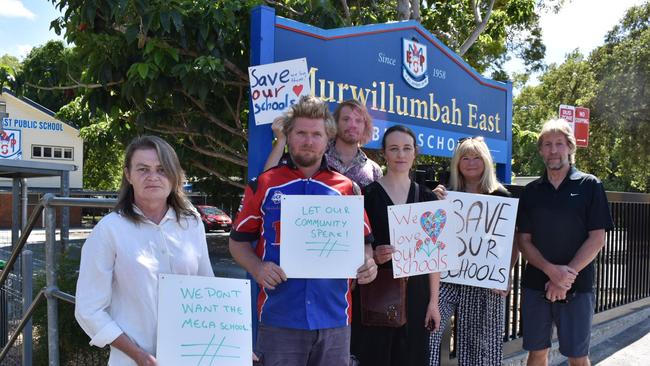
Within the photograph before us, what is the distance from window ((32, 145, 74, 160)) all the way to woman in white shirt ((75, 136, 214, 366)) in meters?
32.1

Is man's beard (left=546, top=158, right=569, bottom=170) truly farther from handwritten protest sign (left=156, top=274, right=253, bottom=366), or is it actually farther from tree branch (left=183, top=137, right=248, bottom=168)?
tree branch (left=183, top=137, right=248, bottom=168)

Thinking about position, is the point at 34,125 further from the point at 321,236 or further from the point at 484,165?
the point at 321,236

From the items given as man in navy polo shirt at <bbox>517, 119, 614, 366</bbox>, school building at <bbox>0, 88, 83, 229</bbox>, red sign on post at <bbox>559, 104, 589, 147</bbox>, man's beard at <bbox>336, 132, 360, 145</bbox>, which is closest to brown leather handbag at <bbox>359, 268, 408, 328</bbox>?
man's beard at <bbox>336, 132, 360, 145</bbox>

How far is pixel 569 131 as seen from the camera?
12.9ft

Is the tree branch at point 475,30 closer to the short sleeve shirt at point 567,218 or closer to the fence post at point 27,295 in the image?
the short sleeve shirt at point 567,218

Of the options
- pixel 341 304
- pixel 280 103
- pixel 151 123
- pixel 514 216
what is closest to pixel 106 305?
pixel 341 304

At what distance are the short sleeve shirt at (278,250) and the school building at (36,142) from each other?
28.4 meters

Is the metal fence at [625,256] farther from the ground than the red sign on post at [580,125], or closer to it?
closer to it

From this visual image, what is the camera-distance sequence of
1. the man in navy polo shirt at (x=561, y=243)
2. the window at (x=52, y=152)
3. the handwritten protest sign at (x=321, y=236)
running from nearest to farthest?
the handwritten protest sign at (x=321, y=236), the man in navy polo shirt at (x=561, y=243), the window at (x=52, y=152)

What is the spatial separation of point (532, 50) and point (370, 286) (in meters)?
19.5

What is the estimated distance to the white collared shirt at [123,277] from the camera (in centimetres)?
212

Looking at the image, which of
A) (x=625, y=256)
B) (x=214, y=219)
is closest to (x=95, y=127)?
(x=625, y=256)

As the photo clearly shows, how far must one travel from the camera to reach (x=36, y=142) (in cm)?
3064

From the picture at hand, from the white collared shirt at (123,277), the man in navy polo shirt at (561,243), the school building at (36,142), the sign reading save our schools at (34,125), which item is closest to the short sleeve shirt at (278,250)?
the white collared shirt at (123,277)
